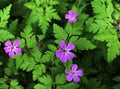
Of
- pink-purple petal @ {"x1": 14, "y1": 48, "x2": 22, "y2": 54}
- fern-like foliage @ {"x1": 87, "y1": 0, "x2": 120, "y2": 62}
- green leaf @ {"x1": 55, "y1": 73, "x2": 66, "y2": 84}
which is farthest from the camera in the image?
pink-purple petal @ {"x1": 14, "y1": 48, "x2": 22, "y2": 54}

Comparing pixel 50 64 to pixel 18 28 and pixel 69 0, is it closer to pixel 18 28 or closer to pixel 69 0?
pixel 18 28

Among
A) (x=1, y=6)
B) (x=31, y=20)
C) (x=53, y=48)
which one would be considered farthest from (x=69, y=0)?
(x=53, y=48)

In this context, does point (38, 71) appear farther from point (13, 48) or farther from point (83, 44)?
point (83, 44)

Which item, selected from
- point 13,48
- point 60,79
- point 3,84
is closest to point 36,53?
point 13,48

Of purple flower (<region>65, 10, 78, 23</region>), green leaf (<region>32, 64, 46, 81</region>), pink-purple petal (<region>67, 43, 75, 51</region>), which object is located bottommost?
green leaf (<region>32, 64, 46, 81</region>)

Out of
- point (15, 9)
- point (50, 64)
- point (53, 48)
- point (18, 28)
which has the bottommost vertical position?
point (50, 64)

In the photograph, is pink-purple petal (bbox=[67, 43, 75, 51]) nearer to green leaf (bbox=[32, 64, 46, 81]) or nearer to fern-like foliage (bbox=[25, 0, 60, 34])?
green leaf (bbox=[32, 64, 46, 81])

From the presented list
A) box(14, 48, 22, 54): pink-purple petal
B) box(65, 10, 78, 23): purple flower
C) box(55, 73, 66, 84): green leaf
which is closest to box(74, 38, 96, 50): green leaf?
box(55, 73, 66, 84): green leaf

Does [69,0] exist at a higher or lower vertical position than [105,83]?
higher
